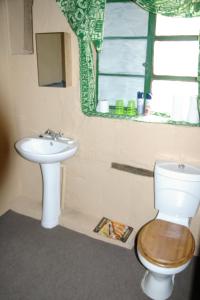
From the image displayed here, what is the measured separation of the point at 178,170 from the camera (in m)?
1.71

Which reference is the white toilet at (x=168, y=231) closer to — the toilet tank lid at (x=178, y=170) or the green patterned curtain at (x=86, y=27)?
the toilet tank lid at (x=178, y=170)

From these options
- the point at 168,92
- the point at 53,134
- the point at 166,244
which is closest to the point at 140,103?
the point at 168,92

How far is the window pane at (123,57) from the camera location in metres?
1.93

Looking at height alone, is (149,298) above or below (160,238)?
below

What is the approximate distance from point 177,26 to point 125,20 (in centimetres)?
39

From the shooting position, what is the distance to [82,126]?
210cm

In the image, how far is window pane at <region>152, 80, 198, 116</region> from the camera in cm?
185

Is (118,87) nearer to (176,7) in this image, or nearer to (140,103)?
(140,103)

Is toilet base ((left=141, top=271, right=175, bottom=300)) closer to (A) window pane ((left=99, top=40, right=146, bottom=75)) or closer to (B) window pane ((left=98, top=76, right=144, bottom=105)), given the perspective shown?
(B) window pane ((left=98, top=76, right=144, bottom=105))

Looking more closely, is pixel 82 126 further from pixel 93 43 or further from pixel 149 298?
pixel 149 298

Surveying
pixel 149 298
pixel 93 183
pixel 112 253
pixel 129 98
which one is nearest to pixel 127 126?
pixel 129 98

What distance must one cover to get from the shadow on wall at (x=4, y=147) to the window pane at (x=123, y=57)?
3.22 feet

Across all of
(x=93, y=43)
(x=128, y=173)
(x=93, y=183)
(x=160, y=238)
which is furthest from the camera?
(x=93, y=183)

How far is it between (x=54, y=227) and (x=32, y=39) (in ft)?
5.29
